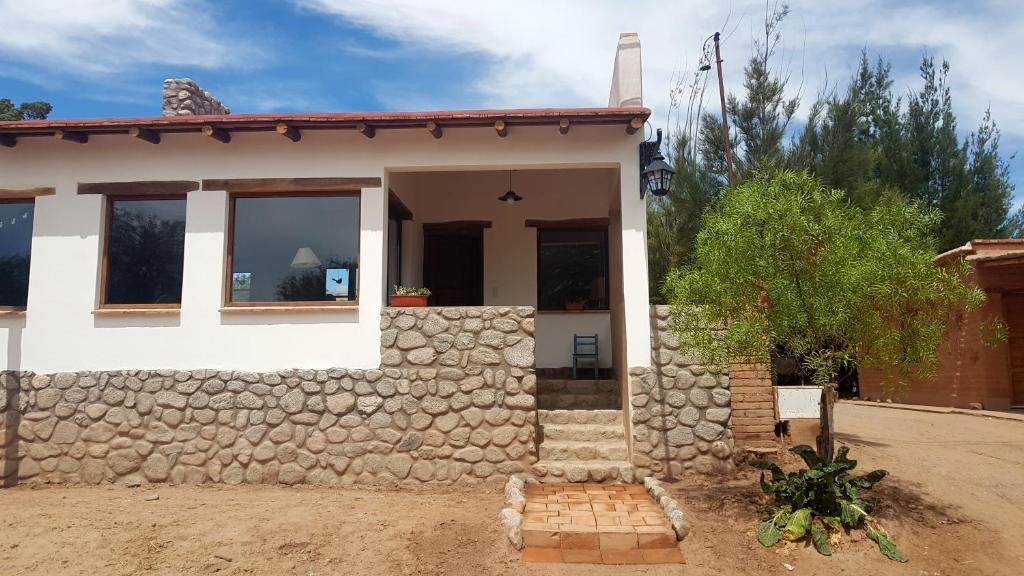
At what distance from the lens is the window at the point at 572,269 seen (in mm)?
9314

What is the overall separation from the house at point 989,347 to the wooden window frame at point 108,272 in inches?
459

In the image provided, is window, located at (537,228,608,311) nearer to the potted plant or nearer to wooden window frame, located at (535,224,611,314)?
wooden window frame, located at (535,224,611,314)

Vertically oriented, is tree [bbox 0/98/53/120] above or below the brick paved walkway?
above

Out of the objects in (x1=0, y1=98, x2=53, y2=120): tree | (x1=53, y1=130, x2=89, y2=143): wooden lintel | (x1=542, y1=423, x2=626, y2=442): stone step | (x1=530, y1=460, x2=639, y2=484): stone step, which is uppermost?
(x1=0, y1=98, x2=53, y2=120): tree

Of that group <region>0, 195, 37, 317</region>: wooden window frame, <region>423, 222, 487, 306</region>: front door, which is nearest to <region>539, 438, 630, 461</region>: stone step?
<region>423, 222, 487, 306</region>: front door

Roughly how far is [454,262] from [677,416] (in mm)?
4664

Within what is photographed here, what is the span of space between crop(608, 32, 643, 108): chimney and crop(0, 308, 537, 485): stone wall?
2917 millimetres

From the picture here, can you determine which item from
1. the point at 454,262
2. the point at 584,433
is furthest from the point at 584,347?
the point at 454,262

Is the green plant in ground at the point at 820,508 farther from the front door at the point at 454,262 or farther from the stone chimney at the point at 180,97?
the stone chimney at the point at 180,97

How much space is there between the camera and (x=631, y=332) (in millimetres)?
6559

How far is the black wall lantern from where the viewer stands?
6293mm

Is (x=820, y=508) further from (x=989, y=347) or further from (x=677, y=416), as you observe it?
(x=989, y=347)

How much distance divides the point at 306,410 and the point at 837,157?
36.7 feet

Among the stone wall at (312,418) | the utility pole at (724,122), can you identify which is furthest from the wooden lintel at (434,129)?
Answer: the utility pole at (724,122)
